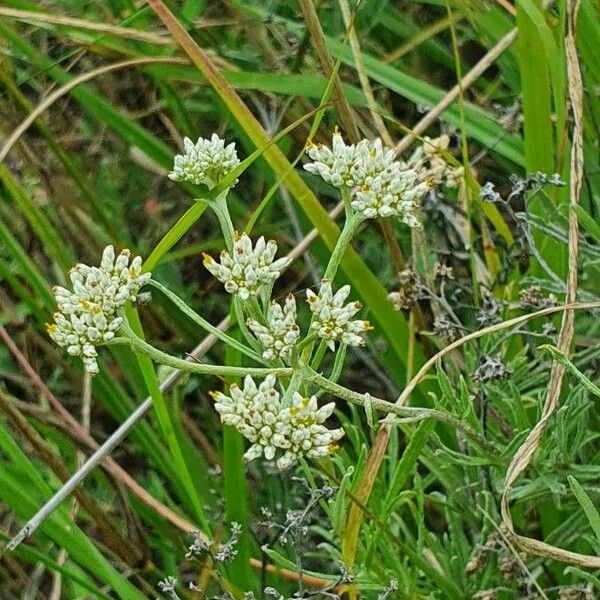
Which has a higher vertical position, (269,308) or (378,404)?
(269,308)

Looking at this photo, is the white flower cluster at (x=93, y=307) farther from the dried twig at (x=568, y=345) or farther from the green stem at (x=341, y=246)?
the dried twig at (x=568, y=345)

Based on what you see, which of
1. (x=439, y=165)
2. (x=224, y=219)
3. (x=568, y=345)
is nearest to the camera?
(x=224, y=219)

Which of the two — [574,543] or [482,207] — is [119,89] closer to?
[482,207]

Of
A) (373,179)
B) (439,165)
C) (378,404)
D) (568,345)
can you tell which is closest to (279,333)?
(378,404)

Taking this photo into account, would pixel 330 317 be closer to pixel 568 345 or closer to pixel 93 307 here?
pixel 93 307

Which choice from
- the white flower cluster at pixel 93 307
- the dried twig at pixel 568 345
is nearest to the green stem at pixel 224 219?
the white flower cluster at pixel 93 307

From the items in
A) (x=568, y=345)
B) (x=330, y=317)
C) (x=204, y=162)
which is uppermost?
(x=204, y=162)

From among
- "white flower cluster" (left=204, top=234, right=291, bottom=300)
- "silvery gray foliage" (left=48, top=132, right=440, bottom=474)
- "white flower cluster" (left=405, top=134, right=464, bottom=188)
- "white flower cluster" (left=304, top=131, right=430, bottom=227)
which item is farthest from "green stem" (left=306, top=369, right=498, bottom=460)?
"white flower cluster" (left=405, top=134, right=464, bottom=188)
